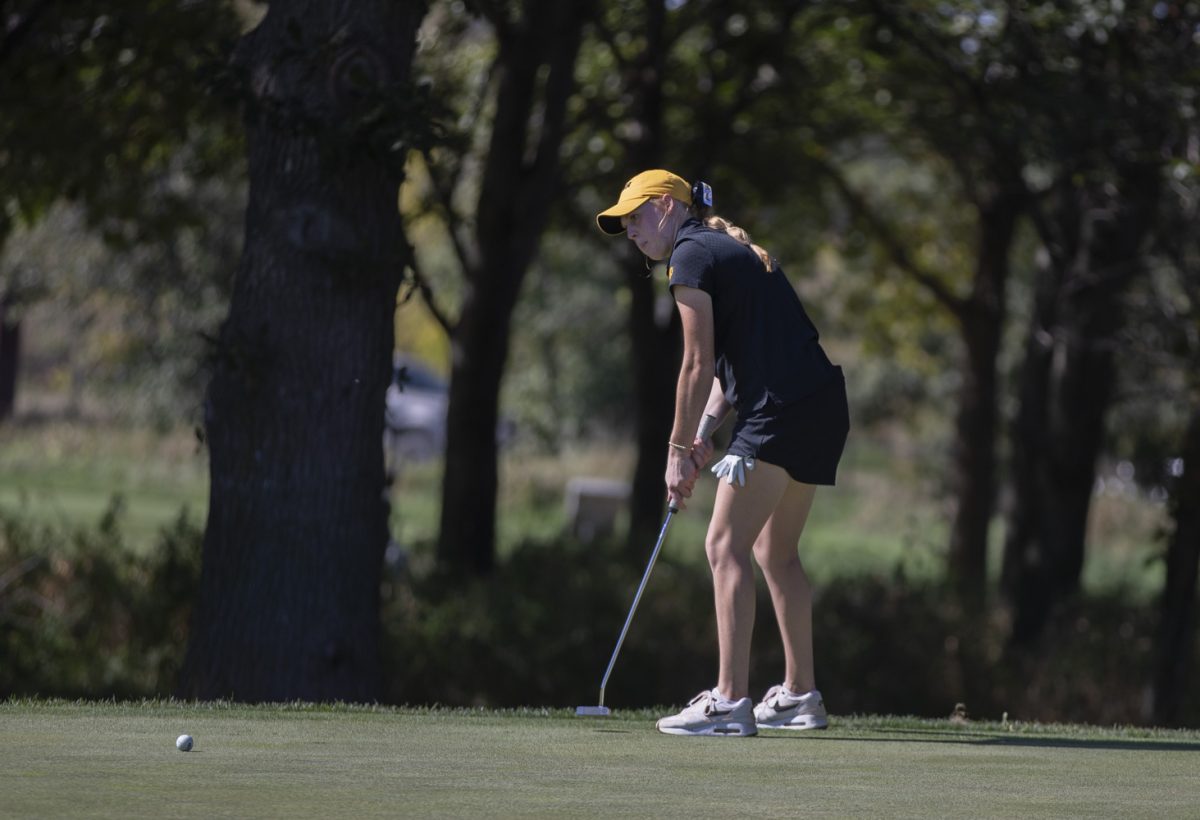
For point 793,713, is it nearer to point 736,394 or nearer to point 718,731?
point 718,731

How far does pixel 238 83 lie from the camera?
30.5 feet

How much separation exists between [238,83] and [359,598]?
2.50 meters

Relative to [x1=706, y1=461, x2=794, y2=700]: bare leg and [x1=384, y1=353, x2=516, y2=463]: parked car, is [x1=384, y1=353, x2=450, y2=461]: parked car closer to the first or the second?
[x1=384, y1=353, x2=516, y2=463]: parked car

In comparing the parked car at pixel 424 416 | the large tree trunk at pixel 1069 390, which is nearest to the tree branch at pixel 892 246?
the large tree trunk at pixel 1069 390

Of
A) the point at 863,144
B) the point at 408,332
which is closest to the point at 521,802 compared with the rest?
the point at 863,144

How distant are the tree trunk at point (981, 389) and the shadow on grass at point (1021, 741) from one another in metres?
12.5

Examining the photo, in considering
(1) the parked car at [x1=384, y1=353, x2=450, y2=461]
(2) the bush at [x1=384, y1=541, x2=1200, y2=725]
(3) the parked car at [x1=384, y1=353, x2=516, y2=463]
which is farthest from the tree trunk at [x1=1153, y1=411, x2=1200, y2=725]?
(1) the parked car at [x1=384, y1=353, x2=450, y2=461]

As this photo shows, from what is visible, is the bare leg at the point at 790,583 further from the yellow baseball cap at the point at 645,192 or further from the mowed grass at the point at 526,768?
the yellow baseball cap at the point at 645,192

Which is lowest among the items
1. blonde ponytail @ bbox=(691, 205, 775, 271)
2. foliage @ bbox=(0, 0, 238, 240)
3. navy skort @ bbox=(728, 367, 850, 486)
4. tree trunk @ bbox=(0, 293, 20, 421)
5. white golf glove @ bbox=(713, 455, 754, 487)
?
white golf glove @ bbox=(713, 455, 754, 487)

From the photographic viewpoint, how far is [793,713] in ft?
24.3

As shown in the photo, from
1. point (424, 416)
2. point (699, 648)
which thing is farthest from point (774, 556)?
point (424, 416)

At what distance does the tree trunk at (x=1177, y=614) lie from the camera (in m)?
14.1

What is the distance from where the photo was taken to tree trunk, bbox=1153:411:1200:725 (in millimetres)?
14109

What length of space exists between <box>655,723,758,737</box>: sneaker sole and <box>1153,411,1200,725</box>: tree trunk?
7.85m
